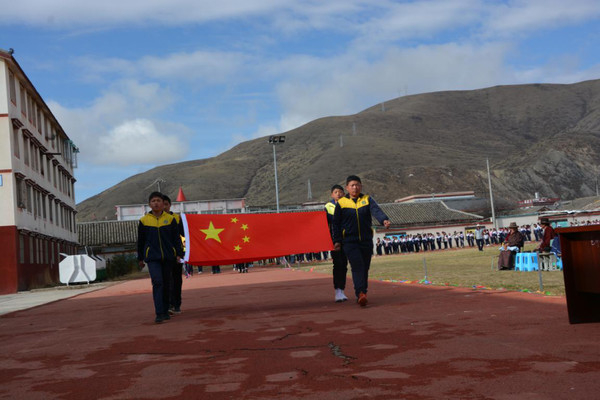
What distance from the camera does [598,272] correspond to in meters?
7.48

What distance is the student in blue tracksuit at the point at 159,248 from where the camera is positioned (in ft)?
34.8

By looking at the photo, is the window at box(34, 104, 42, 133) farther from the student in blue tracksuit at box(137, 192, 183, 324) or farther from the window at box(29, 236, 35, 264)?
the student in blue tracksuit at box(137, 192, 183, 324)

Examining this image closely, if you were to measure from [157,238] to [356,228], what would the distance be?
315 centimetres

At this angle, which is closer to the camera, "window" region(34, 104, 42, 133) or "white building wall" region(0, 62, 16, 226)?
"white building wall" region(0, 62, 16, 226)

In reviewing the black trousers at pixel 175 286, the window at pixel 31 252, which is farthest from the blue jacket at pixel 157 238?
the window at pixel 31 252

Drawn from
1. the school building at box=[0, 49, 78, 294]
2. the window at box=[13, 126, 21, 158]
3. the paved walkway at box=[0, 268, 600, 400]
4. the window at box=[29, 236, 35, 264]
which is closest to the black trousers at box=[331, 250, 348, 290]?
the paved walkway at box=[0, 268, 600, 400]

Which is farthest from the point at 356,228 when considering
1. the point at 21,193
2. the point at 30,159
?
the point at 30,159

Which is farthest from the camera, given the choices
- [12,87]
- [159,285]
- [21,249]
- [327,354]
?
[12,87]

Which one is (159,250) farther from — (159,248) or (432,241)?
(432,241)

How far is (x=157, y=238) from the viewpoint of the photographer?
10820mm

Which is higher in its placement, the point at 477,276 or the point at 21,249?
the point at 21,249

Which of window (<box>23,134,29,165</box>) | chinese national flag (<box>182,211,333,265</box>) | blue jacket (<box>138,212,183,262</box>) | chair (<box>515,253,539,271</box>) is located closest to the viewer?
blue jacket (<box>138,212,183,262</box>)

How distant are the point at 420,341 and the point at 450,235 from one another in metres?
69.2

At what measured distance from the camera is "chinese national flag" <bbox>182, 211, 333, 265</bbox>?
39.3ft
